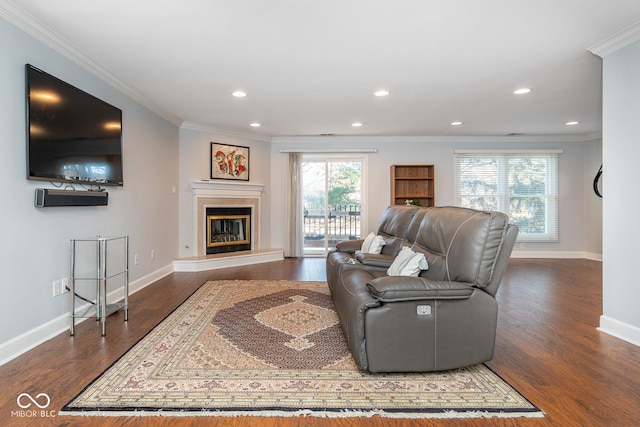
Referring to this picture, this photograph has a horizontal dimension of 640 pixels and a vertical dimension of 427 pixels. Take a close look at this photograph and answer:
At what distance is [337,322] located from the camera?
2.94m

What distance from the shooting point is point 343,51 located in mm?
2891

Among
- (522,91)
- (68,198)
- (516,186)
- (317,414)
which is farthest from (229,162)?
(516,186)

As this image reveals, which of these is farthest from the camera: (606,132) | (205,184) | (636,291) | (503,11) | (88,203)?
(205,184)

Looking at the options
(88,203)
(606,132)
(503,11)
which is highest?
(503,11)

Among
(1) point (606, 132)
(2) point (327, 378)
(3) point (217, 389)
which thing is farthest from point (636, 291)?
(3) point (217, 389)

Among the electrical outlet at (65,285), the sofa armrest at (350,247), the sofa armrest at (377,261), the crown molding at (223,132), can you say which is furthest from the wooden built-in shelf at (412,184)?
the electrical outlet at (65,285)

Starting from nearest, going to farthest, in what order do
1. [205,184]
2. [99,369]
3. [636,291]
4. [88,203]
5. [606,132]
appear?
[99,369] → [636,291] → [606,132] → [88,203] → [205,184]

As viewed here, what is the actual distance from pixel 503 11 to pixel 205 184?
4.71 metres

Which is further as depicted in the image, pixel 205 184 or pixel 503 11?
pixel 205 184

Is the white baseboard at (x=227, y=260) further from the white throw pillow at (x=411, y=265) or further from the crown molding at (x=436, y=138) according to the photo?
the white throw pillow at (x=411, y=265)

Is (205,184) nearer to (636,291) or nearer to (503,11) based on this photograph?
(503,11)

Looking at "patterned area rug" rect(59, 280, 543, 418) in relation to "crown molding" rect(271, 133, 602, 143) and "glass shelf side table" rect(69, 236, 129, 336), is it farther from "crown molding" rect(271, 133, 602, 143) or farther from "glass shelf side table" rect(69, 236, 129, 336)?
"crown molding" rect(271, 133, 602, 143)

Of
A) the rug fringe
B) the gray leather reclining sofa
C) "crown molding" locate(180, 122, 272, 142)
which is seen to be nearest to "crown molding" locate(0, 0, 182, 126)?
"crown molding" locate(180, 122, 272, 142)

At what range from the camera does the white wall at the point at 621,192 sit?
2.56 metres
